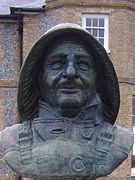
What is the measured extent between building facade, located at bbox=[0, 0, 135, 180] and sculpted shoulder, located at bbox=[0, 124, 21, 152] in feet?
54.3

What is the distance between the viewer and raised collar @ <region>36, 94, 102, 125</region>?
12.3 feet

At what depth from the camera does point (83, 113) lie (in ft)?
12.4

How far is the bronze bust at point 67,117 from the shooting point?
144 inches

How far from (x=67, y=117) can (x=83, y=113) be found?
0.10 m

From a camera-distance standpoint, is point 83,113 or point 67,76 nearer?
point 67,76

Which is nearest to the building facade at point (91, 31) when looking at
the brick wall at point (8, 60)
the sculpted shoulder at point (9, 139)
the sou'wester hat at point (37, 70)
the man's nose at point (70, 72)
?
the brick wall at point (8, 60)

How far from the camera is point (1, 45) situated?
867 inches

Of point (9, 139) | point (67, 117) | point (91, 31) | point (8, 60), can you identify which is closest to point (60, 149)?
point (67, 117)

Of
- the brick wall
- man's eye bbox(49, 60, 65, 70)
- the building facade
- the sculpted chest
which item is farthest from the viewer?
the brick wall

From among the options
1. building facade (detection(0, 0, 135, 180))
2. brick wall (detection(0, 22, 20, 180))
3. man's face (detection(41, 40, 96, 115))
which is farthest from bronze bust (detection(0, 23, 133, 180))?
brick wall (detection(0, 22, 20, 180))

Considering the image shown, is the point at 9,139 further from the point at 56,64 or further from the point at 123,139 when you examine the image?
the point at 123,139

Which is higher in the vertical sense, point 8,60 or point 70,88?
point 8,60

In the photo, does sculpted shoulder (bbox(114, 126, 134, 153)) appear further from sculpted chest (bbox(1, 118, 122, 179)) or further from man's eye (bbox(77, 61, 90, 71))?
man's eye (bbox(77, 61, 90, 71))

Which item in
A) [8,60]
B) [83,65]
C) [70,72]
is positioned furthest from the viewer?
[8,60]
